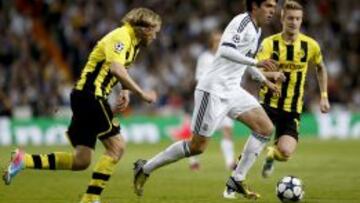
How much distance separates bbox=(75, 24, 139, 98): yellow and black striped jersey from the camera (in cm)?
976

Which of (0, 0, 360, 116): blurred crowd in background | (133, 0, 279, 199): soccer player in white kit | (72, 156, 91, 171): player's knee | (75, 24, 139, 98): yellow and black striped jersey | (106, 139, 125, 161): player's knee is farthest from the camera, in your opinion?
(0, 0, 360, 116): blurred crowd in background

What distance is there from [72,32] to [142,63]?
7.35 feet

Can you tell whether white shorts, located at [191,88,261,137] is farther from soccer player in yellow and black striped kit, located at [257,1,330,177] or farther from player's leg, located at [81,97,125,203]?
soccer player in yellow and black striped kit, located at [257,1,330,177]

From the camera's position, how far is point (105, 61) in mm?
9906

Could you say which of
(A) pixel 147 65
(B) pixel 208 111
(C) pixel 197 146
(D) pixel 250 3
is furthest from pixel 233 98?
(A) pixel 147 65

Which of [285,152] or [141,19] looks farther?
[285,152]

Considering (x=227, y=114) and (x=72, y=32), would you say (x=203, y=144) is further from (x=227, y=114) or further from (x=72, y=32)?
(x=72, y=32)

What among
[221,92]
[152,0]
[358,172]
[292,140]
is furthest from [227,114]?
[152,0]

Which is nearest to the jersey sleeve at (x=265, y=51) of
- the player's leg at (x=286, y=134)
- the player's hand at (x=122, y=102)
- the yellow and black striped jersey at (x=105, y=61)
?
the player's leg at (x=286, y=134)

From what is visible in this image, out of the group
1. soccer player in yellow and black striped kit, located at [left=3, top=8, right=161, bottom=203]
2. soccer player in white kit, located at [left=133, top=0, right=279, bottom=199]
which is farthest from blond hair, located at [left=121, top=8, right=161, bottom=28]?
soccer player in white kit, located at [left=133, top=0, right=279, bottom=199]

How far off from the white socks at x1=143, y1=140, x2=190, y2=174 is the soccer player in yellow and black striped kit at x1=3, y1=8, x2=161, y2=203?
4.12 ft

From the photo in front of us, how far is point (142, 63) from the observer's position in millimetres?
27609

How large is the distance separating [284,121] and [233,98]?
1.71 meters

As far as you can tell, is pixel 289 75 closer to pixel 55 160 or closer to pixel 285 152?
pixel 285 152
